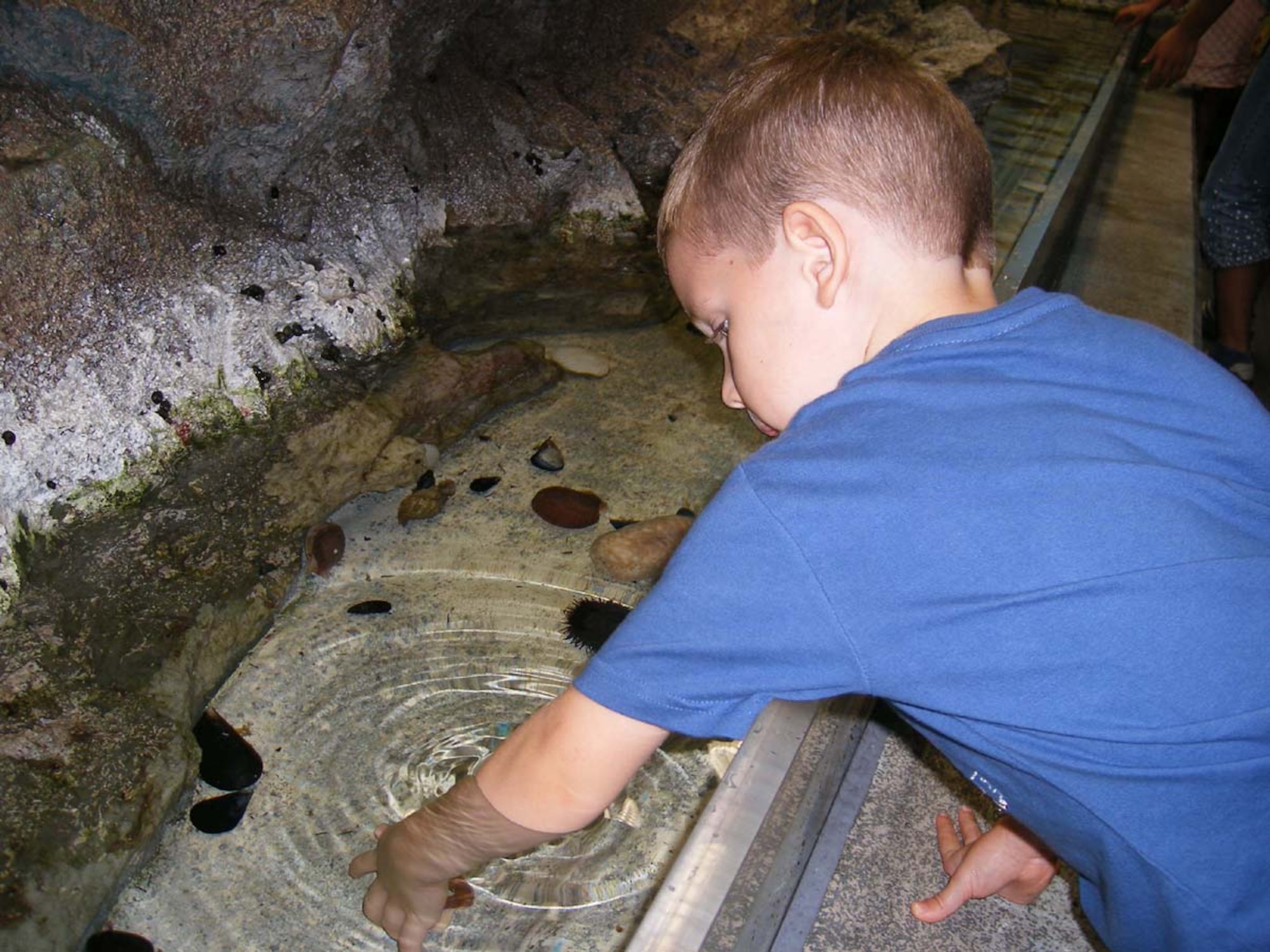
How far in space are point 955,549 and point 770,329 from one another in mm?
383

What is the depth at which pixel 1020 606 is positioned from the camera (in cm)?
98

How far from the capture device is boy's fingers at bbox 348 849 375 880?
172 centimetres

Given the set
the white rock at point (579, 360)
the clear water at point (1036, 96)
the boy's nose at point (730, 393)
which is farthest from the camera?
the clear water at point (1036, 96)

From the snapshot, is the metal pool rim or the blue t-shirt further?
the metal pool rim

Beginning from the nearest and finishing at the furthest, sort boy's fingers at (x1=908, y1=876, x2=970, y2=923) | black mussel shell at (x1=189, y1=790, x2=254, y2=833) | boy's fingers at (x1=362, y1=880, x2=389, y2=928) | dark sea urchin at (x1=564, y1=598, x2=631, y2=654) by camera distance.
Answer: boy's fingers at (x1=908, y1=876, x2=970, y2=923), boy's fingers at (x1=362, y1=880, x2=389, y2=928), black mussel shell at (x1=189, y1=790, x2=254, y2=833), dark sea urchin at (x1=564, y1=598, x2=631, y2=654)

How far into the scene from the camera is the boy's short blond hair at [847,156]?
1175mm

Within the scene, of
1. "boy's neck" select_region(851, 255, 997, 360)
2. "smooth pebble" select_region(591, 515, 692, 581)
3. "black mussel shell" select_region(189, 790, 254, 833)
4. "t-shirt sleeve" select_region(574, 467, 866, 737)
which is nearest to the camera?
"t-shirt sleeve" select_region(574, 467, 866, 737)

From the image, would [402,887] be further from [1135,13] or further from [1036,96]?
[1135,13]

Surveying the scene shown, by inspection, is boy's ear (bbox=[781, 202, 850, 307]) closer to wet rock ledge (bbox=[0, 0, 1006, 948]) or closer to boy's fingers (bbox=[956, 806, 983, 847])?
boy's fingers (bbox=[956, 806, 983, 847])

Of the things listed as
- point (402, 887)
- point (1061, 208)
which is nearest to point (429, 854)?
point (402, 887)

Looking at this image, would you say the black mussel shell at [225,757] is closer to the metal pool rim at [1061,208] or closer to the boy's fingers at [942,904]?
the boy's fingers at [942,904]

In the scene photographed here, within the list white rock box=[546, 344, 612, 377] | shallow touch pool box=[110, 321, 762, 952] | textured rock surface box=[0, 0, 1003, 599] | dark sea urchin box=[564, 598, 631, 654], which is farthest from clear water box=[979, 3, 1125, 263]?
dark sea urchin box=[564, 598, 631, 654]

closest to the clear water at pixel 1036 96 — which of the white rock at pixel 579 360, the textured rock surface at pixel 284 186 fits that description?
the textured rock surface at pixel 284 186

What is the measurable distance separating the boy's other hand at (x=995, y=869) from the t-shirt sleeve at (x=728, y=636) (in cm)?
60
